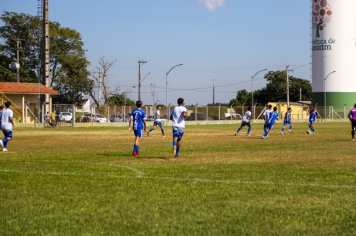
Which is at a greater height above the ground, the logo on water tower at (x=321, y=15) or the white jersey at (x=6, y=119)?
the logo on water tower at (x=321, y=15)

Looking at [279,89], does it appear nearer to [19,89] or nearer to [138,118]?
[19,89]

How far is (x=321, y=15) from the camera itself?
248 feet

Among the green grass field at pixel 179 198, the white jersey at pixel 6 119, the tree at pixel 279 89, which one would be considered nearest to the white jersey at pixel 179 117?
the green grass field at pixel 179 198

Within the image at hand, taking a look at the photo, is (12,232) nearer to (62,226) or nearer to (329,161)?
(62,226)

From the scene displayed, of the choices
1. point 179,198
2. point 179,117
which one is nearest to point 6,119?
point 179,117

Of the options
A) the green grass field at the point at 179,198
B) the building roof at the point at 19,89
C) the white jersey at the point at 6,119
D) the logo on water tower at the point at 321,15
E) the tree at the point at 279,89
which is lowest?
the green grass field at the point at 179,198

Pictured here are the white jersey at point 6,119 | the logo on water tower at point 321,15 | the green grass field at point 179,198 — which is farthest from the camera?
the logo on water tower at point 321,15

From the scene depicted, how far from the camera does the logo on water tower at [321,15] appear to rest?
75.4 meters

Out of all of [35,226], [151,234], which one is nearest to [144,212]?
[151,234]

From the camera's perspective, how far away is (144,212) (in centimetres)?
604

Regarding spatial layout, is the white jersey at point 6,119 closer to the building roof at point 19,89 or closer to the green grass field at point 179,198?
the green grass field at point 179,198

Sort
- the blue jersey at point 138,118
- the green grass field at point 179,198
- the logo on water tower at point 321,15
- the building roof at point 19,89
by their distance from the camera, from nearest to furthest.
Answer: the green grass field at point 179,198, the blue jersey at point 138,118, the building roof at point 19,89, the logo on water tower at point 321,15

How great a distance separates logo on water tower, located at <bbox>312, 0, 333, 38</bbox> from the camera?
75.4m

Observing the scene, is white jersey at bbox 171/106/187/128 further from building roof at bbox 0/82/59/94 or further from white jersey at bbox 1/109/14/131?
building roof at bbox 0/82/59/94
